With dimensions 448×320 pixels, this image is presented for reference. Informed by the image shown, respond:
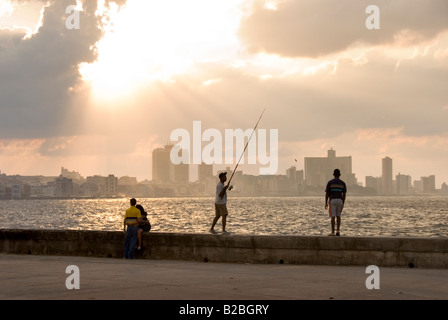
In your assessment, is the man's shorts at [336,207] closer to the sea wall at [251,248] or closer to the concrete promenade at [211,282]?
the sea wall at [251,248]

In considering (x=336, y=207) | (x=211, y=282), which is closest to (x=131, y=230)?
(x=336, y=207)

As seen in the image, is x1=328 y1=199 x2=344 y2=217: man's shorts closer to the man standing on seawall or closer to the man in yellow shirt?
the man standing on seawall

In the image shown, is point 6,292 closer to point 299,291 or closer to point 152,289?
point 152,289

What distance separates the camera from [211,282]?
11.0 m

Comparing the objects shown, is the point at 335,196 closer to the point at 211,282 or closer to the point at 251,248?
the point at 251,248

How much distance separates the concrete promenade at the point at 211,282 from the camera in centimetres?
948

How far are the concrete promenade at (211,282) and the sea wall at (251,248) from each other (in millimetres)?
365

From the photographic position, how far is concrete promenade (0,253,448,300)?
9.48 m

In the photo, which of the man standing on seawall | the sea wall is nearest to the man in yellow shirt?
the sea wall

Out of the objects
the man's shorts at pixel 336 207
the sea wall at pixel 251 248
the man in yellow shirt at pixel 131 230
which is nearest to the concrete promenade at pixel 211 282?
the sea wall at pixel 251 248

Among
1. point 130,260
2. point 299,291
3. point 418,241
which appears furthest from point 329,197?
point 299,291

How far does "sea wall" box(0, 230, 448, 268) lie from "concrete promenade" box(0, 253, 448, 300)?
14.4 inches
